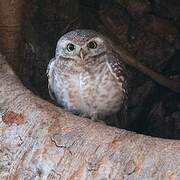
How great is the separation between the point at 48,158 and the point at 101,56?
1123mm

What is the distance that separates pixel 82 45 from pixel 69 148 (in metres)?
1.02

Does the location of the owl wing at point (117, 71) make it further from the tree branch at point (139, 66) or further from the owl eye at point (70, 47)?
the tree branch at point (139, 66)

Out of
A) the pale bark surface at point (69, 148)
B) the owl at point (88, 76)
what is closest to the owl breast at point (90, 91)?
the owl at point (88, 76)

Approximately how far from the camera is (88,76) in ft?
11.2

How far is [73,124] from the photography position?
8.60 ft

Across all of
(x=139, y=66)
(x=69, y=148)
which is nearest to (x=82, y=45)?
(x=69, y=148)

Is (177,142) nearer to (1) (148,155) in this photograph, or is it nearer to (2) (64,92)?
(1) (148,155)

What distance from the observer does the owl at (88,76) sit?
135 inches

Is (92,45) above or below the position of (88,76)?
above

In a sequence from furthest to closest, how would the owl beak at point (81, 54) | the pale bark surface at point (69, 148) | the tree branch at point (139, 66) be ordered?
the tree branch at point (139, 66) → the owl beak at point (81, 54) → the pale bark surface at point (69, 148)

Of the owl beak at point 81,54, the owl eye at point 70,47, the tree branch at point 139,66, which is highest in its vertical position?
the owl eye at point 70,47

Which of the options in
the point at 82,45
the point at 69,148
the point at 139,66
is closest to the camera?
the point at 69,148

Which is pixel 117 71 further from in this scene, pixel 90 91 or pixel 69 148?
pixel 69 148

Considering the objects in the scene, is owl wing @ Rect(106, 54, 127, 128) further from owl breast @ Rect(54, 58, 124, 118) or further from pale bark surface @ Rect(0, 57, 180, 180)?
pale bark surface @ Rect(0, 57, 180, 180)
